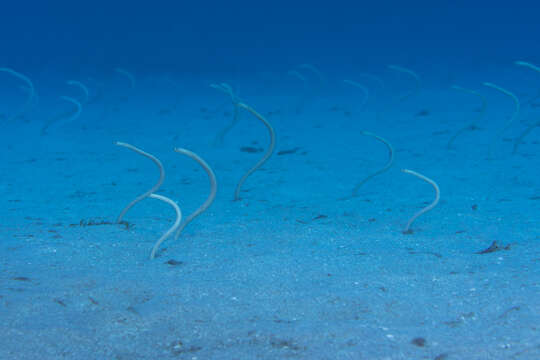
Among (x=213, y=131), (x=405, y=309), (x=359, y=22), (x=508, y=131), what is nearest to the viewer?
(x=405, y=309)

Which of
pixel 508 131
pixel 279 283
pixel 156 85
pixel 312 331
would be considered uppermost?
pixel 312 331

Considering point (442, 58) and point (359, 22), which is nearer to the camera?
point (442, 58)

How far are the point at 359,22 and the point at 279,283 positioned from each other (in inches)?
1302

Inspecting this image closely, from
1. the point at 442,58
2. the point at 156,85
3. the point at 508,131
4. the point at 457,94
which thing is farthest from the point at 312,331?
the point at 442,58

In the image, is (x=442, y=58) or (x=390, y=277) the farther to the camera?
(x=442, y=58)

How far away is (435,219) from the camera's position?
336 centimetres

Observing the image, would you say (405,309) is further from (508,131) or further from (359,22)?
(359,22)

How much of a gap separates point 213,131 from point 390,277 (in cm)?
590

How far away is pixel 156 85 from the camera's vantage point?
13.8 meters

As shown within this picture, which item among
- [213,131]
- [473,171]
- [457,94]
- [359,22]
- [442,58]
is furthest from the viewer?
[359,22]

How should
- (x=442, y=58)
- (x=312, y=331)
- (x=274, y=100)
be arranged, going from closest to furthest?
1. (x=312, y=331)
2. (x=274, y=100)
3. (x=442, y=58)

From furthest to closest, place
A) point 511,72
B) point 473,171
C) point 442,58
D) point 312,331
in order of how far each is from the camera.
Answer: point 442,58, point 511,72, point 473,171, point 312,331

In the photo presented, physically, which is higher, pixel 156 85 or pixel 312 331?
pixel 312 331

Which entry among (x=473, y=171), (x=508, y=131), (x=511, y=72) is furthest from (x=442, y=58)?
(x=473, y=171)
